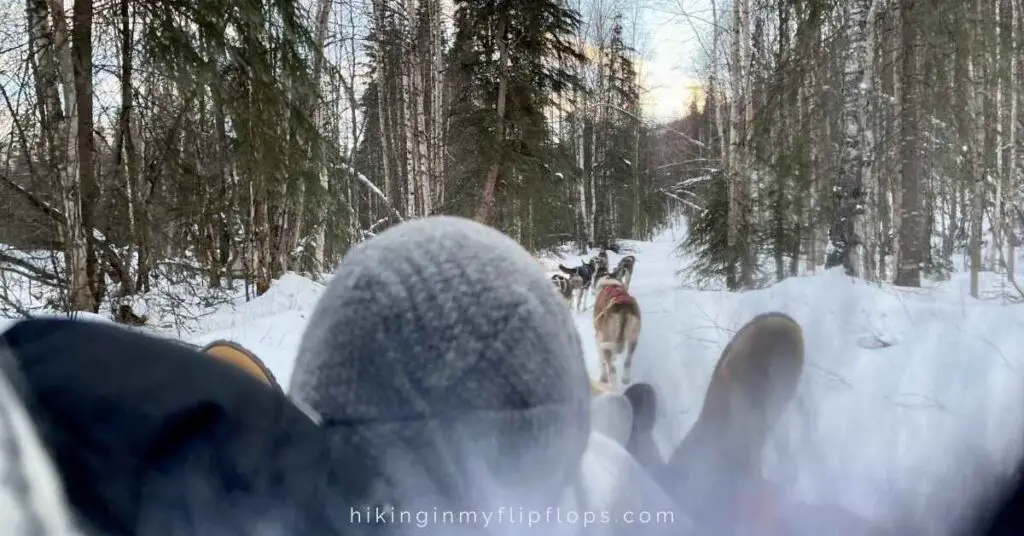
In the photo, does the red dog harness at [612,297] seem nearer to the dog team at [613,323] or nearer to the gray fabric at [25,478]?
the dog team at [613,323]

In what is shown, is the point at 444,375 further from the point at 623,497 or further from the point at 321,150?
the point at 321,150

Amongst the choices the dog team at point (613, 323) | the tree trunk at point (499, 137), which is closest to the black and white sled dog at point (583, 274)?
the dog team at point (613, 323)

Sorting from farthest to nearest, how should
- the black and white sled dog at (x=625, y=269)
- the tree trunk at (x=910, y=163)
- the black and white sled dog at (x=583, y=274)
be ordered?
the black and white sled dog at (x=625, y=269), the black and white sled dog at (x=583, y=274), the tree trunk at (x=910, y=163)

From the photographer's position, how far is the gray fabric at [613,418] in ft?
1.51

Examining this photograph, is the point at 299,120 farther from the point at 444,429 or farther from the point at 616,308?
the point at 444,429

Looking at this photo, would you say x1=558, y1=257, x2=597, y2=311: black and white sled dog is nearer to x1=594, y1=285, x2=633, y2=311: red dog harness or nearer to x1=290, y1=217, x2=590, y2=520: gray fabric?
x1=594, y1=285, x2=633, y2=311: red dog harness

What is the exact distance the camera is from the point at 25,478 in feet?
0.72

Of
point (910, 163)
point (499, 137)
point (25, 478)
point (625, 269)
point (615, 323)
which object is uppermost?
point (499, 137)

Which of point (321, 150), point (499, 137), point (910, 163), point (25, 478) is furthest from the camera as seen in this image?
point (499, 137)

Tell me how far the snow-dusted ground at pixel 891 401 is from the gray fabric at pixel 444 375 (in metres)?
0.10

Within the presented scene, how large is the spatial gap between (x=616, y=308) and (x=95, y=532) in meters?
2.47

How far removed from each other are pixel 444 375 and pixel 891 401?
0.38 metres

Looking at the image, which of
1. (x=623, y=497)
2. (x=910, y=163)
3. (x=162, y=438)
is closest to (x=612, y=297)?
(x=910, y=163)

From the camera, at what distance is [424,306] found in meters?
0.31
